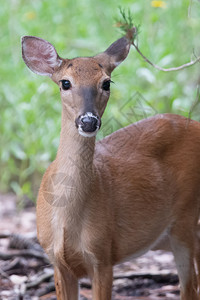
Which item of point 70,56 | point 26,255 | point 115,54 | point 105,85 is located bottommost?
point 26,255

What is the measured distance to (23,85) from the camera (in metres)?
7.90

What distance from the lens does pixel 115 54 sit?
4.46 meters

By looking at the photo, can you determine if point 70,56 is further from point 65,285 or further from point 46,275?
point 65,285

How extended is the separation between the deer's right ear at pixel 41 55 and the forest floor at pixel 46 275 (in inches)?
62.4

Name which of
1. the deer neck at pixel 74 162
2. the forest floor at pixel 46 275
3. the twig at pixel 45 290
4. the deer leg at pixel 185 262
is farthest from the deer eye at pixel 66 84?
the twig at pixel 45 290

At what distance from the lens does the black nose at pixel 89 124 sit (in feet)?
12.7

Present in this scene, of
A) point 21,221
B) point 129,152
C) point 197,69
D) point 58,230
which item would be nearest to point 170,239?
point 129,152

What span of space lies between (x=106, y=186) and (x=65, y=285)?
712 mm

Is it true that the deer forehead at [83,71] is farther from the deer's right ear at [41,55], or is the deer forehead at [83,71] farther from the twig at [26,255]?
the twig at [26,255]

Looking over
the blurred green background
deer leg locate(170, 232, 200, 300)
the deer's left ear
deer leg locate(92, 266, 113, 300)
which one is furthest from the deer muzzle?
the blurred green background

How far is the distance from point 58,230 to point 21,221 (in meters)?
3.19

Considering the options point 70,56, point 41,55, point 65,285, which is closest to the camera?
point 41,55

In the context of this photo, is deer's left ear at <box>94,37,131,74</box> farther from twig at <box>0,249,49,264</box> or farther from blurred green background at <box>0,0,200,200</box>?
twig at <box>0,249,49,264</box>

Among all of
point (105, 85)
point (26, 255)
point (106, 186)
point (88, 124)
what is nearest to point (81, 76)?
point (105, 85)
